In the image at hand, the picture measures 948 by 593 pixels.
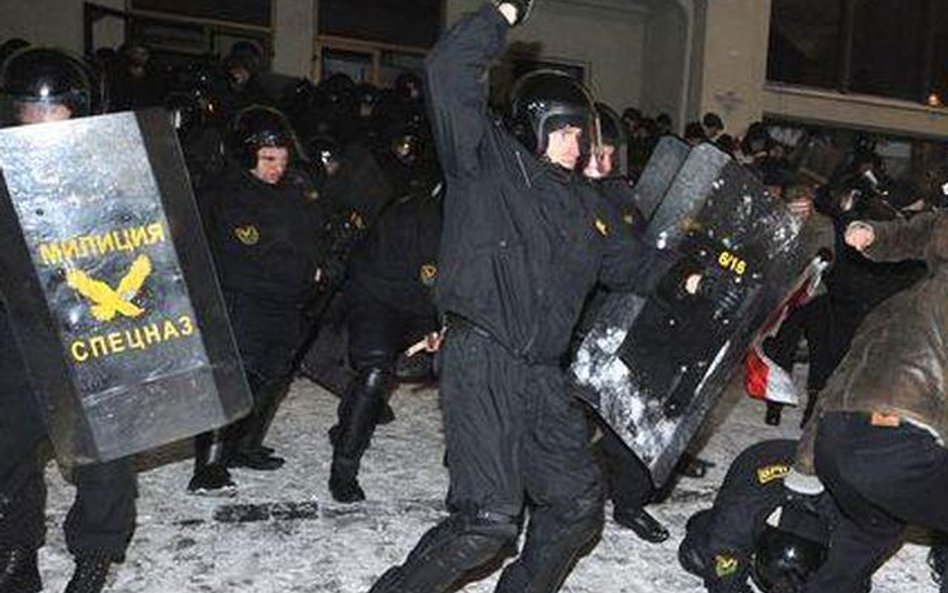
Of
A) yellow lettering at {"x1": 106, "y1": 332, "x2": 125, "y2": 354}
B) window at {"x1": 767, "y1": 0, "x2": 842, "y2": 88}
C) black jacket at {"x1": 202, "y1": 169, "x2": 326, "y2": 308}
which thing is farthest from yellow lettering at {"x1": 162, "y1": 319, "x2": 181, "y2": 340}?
window at {"x1": 767, "y1": 0, "x2": 842, "y2": 88}

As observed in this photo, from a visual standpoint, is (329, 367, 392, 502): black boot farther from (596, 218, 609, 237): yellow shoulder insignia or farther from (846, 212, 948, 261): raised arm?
(846, 212, 948, 261): raised arm

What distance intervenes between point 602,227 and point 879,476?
3.49 ft

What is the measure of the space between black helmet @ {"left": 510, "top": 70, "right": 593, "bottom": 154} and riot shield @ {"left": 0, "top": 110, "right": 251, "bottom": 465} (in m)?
1.02

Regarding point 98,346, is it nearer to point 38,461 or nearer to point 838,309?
point 38,461

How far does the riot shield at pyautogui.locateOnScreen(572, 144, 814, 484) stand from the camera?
357 centimetres

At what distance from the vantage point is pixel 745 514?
334cm

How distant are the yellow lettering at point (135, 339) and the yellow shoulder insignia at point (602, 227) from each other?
1.38 metres

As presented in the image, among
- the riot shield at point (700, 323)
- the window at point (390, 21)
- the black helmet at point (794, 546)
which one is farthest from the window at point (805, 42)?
the black helmet at point (794, 546)

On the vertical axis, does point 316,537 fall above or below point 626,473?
below

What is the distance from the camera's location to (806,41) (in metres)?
15.1

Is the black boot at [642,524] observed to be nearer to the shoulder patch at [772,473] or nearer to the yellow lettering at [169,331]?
the shoulder patch at [772,473]

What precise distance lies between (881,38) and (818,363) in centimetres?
1154

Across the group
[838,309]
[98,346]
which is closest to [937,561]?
[838,309]

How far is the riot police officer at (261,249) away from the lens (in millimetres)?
4152
